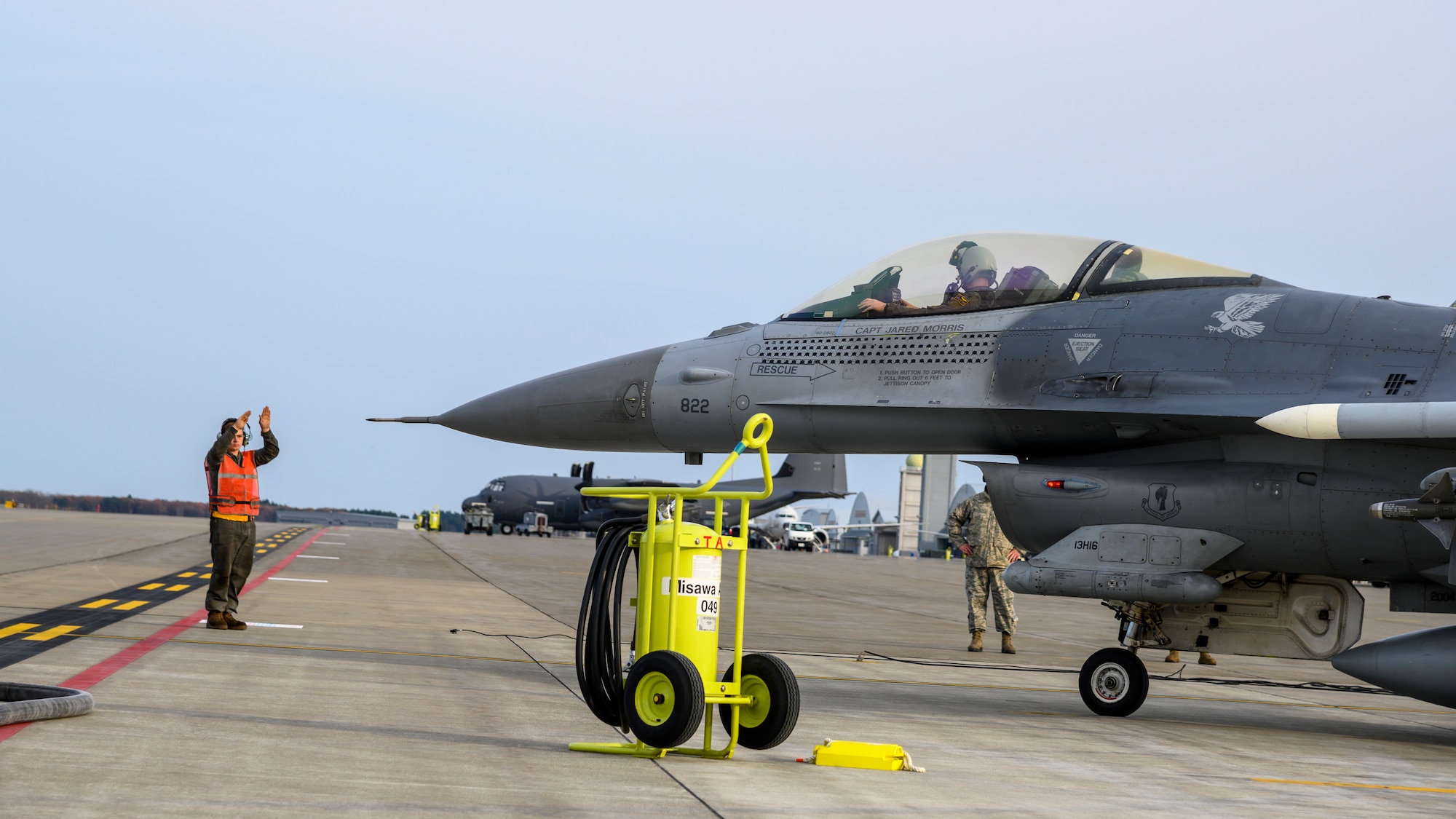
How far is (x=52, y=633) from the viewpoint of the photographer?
1015 centimetres

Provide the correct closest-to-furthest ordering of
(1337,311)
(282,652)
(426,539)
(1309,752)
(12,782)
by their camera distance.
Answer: (12,782), (1309,752), (1337,311), (282,652), (426,539)

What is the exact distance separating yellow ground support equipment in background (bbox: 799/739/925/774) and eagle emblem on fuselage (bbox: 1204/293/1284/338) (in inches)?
174

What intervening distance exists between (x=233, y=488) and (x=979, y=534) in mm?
8505

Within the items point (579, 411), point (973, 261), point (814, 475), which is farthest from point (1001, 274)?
point (814, 475)

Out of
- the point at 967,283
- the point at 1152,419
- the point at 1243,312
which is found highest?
the point at 967,283

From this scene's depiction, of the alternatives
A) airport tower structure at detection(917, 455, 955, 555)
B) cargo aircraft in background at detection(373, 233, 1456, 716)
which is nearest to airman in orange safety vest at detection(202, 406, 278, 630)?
cargo aircraft in background at detection(373, 233, 1456, 716)

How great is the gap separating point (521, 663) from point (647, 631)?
4.17m

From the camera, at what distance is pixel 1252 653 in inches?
368

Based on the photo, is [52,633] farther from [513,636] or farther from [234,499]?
[513,636]

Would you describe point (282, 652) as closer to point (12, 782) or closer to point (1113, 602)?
point (12, 782)

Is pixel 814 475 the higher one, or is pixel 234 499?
pixel 814 475

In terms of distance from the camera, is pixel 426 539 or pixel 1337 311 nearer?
pixel 1337 311

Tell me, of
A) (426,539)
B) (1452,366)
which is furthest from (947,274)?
(426,539)

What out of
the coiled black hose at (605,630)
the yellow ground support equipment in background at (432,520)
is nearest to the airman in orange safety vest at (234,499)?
the coiled black hose at (605,630)
